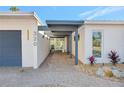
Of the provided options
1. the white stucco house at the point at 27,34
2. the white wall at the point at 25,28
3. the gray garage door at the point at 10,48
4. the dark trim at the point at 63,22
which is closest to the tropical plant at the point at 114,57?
the white stucco house at the point at 27,34

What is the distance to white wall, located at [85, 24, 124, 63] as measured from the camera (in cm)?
1211

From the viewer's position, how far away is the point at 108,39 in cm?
1228

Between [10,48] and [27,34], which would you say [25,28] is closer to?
[27,34]

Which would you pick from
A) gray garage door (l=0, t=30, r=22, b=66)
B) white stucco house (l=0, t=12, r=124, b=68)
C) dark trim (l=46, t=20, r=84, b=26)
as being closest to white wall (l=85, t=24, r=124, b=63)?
white stucco house (l=0, t=12, r=124, b=68)

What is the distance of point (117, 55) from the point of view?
40.1 feet

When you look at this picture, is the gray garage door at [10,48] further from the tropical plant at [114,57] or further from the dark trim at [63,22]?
the tropical plant at [114,57]

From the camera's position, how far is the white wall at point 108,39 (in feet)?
39.7

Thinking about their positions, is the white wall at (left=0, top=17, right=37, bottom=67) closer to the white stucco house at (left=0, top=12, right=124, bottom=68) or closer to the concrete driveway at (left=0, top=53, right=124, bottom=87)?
the white stucco house at (left=0, top=12, right=124, bottom=68)

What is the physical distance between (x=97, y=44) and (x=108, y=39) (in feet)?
2.93

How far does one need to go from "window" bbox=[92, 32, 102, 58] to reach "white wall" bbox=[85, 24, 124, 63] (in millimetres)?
257

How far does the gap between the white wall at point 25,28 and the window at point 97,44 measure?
4480 mm
